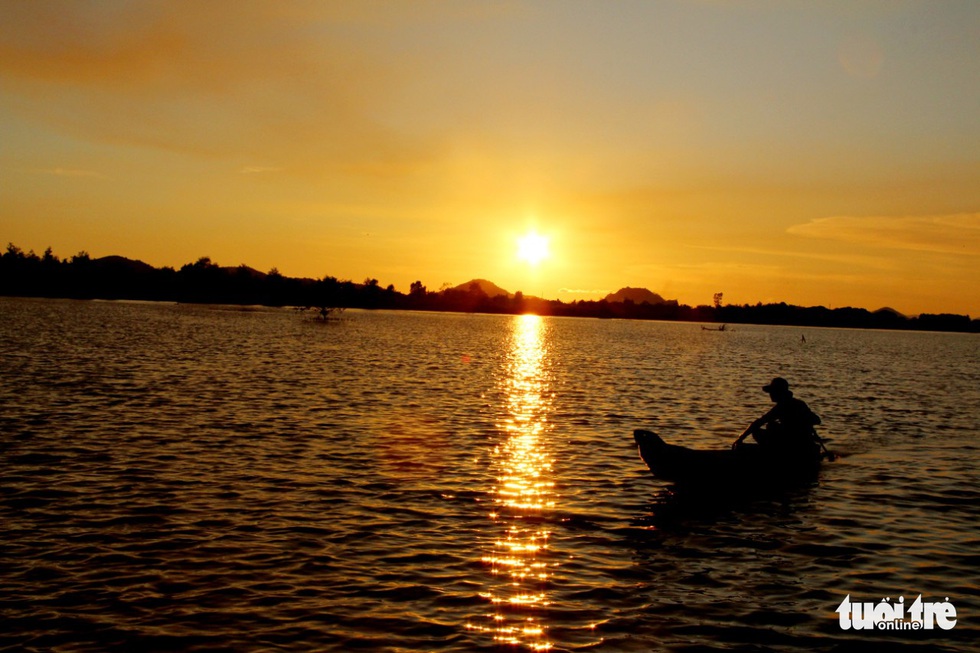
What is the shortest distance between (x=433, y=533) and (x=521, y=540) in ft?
6.27

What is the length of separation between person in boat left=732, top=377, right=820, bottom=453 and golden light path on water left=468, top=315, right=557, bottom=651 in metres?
7.05

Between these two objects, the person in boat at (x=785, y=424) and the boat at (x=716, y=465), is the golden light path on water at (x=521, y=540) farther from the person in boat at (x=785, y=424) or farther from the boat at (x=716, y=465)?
the person in boat at (x=785, y=424)

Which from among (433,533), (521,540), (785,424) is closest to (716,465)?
(785,424)

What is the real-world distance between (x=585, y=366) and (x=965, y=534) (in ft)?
196

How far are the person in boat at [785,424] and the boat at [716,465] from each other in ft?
2.11

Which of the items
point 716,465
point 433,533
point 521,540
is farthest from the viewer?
point 716,465

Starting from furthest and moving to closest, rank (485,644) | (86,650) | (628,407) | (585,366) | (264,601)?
(585,366) → (628,407) → (264,601) → (485,644) → (86,650)

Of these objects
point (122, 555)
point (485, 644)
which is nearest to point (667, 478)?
point (485, 644)

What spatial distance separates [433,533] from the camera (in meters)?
16.4

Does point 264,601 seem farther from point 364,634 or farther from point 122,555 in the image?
point 122,555

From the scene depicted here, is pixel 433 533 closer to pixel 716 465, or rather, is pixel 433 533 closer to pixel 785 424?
pixel 716 465

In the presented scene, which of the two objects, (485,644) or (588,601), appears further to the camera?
(588,601)

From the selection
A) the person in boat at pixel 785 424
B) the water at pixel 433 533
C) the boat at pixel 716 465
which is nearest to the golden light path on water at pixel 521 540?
the water at pixel 433 533

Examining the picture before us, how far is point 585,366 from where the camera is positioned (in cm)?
7750
